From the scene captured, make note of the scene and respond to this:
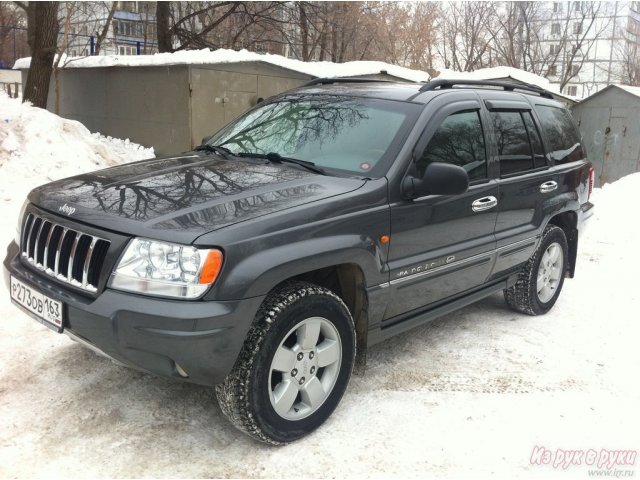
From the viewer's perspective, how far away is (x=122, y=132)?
500 inches

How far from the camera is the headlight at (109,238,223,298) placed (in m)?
2.51

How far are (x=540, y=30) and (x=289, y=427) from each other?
124ft

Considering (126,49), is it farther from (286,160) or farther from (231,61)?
(286,160)

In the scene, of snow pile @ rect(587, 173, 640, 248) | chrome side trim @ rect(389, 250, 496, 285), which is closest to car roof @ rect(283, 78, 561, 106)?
chrome side trim @ rect(389, 250, 496, 285)

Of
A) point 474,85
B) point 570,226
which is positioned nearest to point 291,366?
point 474,85

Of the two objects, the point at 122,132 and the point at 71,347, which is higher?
the point at 122,132

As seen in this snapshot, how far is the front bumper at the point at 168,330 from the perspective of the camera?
247cm

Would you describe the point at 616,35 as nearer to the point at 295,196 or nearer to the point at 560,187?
the point at 560,187

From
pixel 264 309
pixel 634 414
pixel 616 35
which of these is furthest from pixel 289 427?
pixel 616 35

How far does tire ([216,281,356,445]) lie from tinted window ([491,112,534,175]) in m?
1.92

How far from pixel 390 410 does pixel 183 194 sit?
1676 millimetres

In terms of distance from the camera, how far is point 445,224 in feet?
12.0

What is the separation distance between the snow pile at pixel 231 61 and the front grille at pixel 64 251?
8336mm

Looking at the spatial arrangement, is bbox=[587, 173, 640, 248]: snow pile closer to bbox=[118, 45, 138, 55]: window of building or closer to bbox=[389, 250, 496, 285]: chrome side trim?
bbox=[389, 250, 496, 285]: chrome side trim
